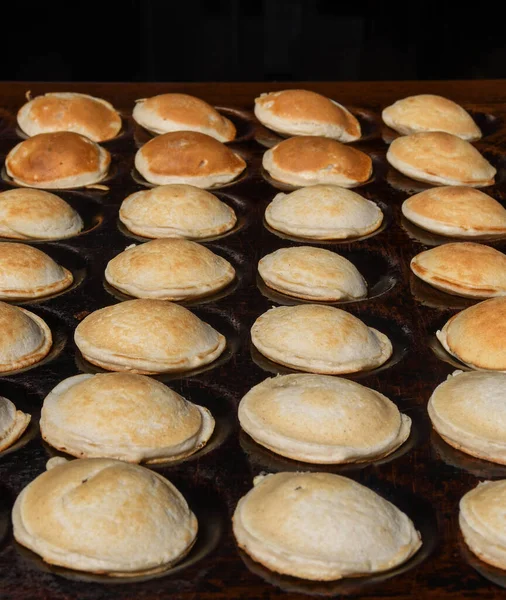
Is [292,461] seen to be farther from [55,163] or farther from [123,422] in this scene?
[55,163]

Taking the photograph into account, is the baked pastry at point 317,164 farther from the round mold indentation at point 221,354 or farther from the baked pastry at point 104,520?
the baked pastry at point 104,520

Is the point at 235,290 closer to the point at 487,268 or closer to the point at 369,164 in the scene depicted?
the point at 487,268

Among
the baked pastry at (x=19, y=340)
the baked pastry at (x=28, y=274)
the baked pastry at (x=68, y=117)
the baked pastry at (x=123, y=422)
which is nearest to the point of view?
the baked pastry at (x=123, y=422)

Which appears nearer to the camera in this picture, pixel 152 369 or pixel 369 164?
pixel 152 369

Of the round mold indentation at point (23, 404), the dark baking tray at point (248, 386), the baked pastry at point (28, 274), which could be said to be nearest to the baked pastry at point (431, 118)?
the dark baking tray at point (248, 386)

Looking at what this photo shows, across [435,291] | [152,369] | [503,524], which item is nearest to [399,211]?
[435,291]

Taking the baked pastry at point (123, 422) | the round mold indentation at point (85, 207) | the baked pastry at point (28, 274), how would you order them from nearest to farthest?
the baked pastry at point (123, 422), the baked pastry at point (28, 274), the round mold indentation at point (85, 207)
